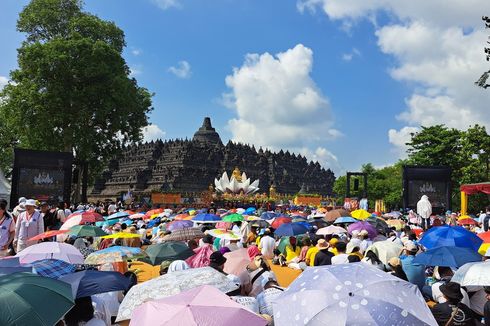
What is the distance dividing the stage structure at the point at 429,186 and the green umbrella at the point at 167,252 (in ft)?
71.4

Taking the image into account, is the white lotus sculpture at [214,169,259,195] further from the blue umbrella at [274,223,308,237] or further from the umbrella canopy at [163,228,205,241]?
the umbrella canopy at [163,228,205,241]

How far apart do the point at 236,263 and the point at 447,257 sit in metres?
3.05

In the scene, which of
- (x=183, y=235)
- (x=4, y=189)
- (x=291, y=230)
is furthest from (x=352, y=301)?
(x=4, y=189)

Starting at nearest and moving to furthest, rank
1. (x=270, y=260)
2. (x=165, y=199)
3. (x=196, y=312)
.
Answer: (x=196, y=312)
(x=270, y=260)
(x=165, y=199)

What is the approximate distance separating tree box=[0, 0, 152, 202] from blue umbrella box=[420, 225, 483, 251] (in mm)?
23212

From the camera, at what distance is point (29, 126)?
90.9 feet

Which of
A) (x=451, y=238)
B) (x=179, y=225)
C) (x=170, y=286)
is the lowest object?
(x=170, y=286)

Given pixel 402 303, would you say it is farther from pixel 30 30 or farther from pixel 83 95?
pixel 30 30

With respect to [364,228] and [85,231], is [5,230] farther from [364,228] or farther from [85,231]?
[364,228]

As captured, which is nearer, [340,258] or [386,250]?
[340,258]

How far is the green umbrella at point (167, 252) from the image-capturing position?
7.73 m

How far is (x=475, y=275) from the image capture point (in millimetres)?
5102

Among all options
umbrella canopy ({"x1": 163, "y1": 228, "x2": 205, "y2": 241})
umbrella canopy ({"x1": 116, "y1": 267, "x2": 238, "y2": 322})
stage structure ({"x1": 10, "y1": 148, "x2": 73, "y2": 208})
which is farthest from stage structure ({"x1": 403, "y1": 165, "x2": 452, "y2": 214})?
umbrella canopy ({"x1": 116, "y1": 267, "x2": 238, "y2": 322})

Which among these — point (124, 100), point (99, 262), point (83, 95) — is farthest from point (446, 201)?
point (99, 262)
